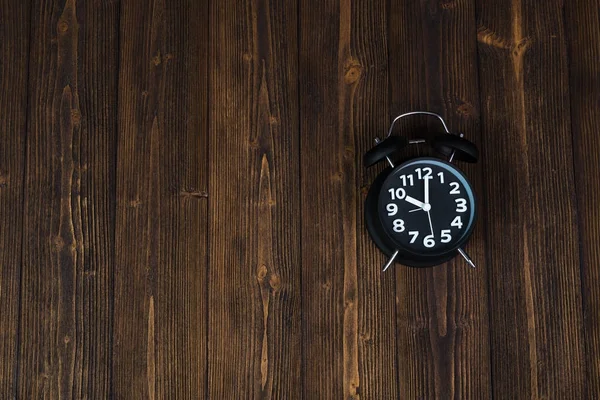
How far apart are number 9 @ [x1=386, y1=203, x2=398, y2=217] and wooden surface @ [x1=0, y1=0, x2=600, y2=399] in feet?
0.33

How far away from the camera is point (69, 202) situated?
1.52 meters

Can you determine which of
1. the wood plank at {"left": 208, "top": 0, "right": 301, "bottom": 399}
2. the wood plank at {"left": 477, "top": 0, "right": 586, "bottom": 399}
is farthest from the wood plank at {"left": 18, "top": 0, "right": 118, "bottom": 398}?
the wood plank at {"left": 477, "top": 0, "right": 586, "bottom": 399}

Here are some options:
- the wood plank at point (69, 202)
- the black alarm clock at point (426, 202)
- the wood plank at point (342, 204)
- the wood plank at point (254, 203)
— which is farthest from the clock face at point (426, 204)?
the wood plank at point (69, 202)

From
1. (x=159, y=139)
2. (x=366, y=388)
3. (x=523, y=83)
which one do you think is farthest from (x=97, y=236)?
(x=523, y=83)

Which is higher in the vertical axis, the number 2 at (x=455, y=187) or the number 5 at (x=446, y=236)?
the number 2 at (x=455, y=187)

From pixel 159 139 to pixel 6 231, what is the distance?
0.44m

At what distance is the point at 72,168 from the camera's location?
5.03ft

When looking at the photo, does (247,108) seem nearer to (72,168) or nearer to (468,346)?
(72,168)

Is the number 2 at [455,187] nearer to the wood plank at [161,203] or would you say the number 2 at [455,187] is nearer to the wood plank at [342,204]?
the wood plank at [342,204]

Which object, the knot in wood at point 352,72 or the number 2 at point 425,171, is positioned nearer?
the number 2 at point 425,171

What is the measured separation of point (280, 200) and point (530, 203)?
2.01 feet

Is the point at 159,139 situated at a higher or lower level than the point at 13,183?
higher

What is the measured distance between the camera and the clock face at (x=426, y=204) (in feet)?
4.64

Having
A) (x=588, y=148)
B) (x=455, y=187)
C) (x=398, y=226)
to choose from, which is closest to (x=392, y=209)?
(x=398, y=226)
